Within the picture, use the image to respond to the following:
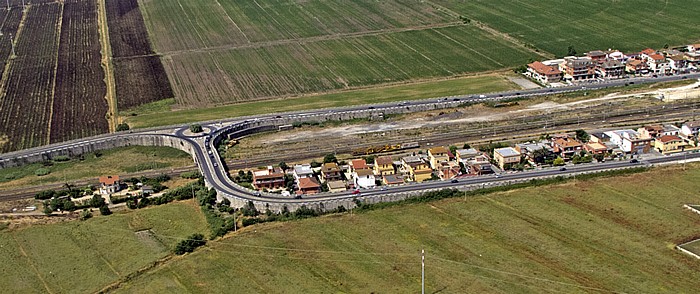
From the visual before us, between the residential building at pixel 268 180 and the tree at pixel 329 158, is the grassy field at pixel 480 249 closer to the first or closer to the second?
the residential building at pixel 268 180

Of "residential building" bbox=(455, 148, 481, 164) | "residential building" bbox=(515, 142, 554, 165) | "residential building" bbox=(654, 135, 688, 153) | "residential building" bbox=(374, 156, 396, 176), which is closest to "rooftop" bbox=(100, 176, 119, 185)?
"residential building" bbox=(374, 156, 396, 176)

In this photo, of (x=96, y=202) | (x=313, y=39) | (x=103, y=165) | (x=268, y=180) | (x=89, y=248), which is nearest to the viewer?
(x=89, y=248)

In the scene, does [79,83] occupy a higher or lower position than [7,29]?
lower

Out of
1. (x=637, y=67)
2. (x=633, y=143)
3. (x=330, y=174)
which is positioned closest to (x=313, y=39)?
(x=637, y=67)

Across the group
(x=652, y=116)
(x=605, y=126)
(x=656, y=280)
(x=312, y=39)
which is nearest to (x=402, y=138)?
(x=605, y=126)

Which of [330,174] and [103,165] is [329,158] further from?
[103,165]

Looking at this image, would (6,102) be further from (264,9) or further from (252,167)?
(264,9)
